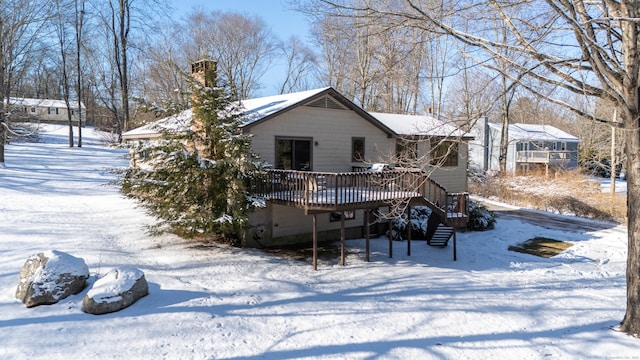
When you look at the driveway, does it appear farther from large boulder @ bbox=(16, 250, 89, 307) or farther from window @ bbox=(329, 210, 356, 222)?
large boulder @ bbox=(16, 250, 89, 307)

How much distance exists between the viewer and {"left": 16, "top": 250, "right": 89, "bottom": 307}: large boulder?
7.04m

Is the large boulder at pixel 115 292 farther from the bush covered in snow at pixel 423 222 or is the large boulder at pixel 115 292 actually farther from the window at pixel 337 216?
the bush covered in snow at pixel 423 222

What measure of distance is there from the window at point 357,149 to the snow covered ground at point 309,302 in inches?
131

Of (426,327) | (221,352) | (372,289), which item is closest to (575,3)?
(426,327)

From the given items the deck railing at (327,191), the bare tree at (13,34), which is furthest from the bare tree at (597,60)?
the bare tree at (13,34)

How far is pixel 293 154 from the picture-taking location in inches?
582

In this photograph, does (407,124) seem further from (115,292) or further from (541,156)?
(541,156)

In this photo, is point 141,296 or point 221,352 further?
point 141,296

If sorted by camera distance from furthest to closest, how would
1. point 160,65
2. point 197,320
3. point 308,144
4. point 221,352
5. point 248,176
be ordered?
point 160,65 < point 308,144 < point 248,176 < point 197,320 < point 221,352

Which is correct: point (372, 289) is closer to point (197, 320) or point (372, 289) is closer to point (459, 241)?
point (197, 320)

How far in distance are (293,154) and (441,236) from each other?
6.53 meters

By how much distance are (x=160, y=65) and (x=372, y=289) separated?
31900mm

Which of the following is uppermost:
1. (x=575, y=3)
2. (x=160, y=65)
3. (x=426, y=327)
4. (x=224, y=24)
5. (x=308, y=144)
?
(x=224, y=24)

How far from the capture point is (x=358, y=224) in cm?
1714
